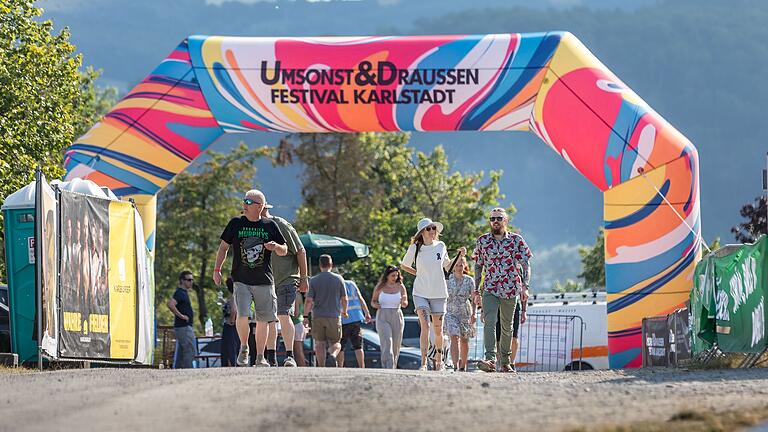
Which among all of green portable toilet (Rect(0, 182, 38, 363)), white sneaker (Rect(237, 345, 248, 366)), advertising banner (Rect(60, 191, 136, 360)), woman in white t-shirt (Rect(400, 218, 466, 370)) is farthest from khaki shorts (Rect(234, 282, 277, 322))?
woman in white t-shirt (Rect(400, 218, 466, 370))

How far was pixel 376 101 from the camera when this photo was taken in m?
18.1

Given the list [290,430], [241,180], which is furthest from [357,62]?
[241,180]

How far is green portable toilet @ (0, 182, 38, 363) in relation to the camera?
42.5 feet

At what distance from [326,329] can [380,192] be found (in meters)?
42.1

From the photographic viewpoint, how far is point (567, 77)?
1742cm

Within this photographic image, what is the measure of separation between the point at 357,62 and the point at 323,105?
782 millimetres

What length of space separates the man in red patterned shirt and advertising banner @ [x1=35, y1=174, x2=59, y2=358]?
13.8 ft

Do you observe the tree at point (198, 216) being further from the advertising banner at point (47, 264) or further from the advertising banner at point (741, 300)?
the advertising banner at point (741, 300)

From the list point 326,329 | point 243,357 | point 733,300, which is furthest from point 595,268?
point 243,357

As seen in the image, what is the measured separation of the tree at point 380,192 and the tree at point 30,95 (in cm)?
2171

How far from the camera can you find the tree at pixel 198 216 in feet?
174

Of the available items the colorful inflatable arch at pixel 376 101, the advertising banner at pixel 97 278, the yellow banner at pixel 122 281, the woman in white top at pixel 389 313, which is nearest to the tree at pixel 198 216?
the colorful inflatable arch at pixel 376 101

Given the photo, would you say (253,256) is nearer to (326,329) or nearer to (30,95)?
(326,329)

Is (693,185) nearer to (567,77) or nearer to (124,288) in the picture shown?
(567,77)
